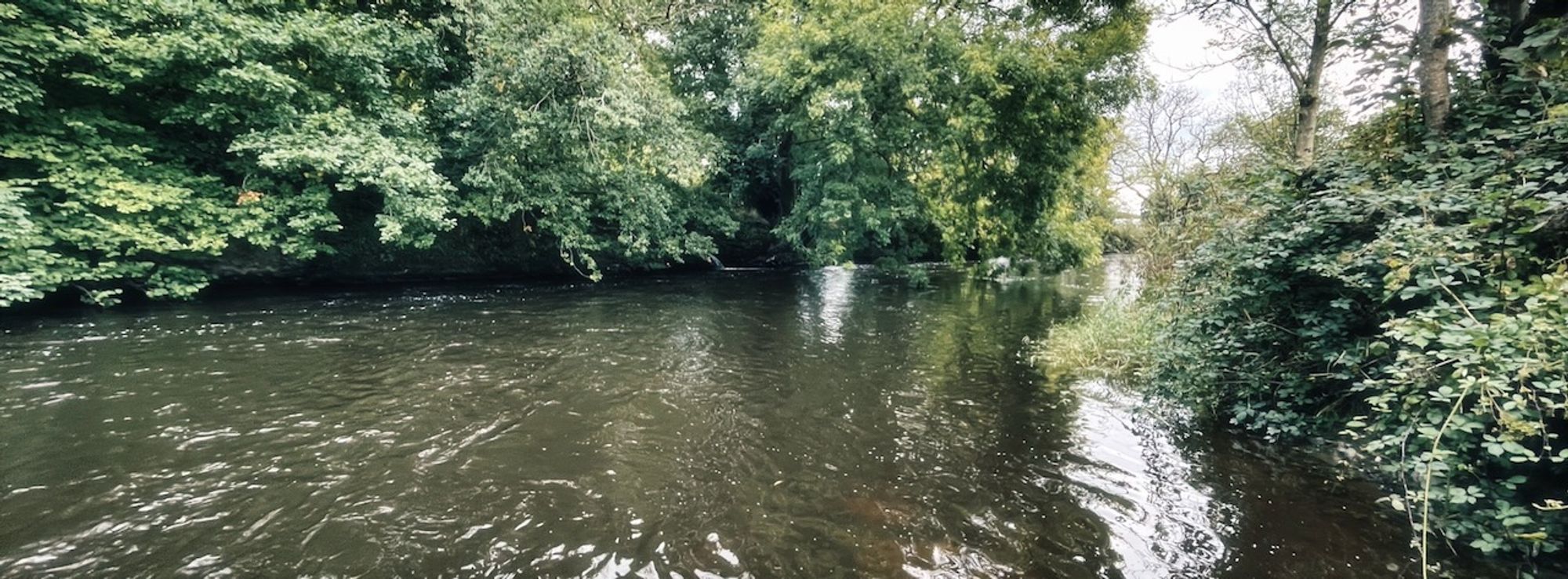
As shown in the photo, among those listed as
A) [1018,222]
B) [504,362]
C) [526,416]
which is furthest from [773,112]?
[526,416]

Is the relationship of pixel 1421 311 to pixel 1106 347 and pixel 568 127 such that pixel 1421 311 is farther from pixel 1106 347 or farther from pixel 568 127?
pixel 568 127

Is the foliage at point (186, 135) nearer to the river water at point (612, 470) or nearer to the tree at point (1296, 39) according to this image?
the river water at point (612, 470)

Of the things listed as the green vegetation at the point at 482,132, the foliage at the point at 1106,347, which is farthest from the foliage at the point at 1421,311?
the green vegetation at the point at 482,132

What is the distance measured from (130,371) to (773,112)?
64.1 ft

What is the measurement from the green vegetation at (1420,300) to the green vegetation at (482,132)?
18.9ft

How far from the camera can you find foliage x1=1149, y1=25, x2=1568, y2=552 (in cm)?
333

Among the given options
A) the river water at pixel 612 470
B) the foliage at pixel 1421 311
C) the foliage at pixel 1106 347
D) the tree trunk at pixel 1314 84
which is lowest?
the river water at pixel 612 470

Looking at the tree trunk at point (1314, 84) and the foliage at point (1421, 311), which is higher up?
the tree trunk at point (1314, 84)

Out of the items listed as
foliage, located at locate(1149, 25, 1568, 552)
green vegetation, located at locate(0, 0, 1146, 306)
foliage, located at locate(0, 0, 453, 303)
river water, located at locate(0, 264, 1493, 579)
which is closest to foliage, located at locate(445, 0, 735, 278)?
green vegetation, located at locate(0, 0, 1146, 306)

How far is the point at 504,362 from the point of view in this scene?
9.55m

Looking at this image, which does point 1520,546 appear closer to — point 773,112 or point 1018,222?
point 1018,222

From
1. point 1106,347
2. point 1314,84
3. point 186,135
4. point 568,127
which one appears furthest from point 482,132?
point 1314,84

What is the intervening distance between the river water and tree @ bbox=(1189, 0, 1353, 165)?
6295 mm

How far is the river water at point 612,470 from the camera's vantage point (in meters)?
4.19
